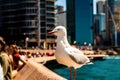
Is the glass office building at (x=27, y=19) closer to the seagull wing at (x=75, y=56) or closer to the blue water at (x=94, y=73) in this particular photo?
the blue water at (x=94, y=73)

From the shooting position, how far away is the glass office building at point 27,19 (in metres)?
111

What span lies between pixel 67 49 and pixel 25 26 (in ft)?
336

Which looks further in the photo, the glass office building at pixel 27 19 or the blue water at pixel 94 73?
Result: the glass office building at pixel 27 19

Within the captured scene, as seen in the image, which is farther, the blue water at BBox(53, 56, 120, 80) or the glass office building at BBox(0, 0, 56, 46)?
the glass office building at BBox(0, 0, 56, 46)

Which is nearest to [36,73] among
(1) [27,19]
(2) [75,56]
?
(2) [75,56]

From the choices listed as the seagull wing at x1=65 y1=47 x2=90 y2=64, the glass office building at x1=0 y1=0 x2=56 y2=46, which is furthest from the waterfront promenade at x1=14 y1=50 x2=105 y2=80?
the glass office building at x1=0 y1=0 x2=56 y2=46

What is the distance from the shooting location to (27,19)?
111 meters

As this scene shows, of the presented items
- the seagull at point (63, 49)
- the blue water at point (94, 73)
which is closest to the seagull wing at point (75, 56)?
the seagull at point (63, 49)

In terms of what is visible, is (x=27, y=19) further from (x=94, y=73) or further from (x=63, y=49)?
(x=63, y=49)

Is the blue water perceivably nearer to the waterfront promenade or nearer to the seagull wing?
the waterfront promenade

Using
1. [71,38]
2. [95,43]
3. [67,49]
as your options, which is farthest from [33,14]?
[67,49]

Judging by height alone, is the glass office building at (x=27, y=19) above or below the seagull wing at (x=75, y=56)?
below

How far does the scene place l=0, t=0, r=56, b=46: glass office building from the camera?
11056 cm

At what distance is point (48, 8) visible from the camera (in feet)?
371
